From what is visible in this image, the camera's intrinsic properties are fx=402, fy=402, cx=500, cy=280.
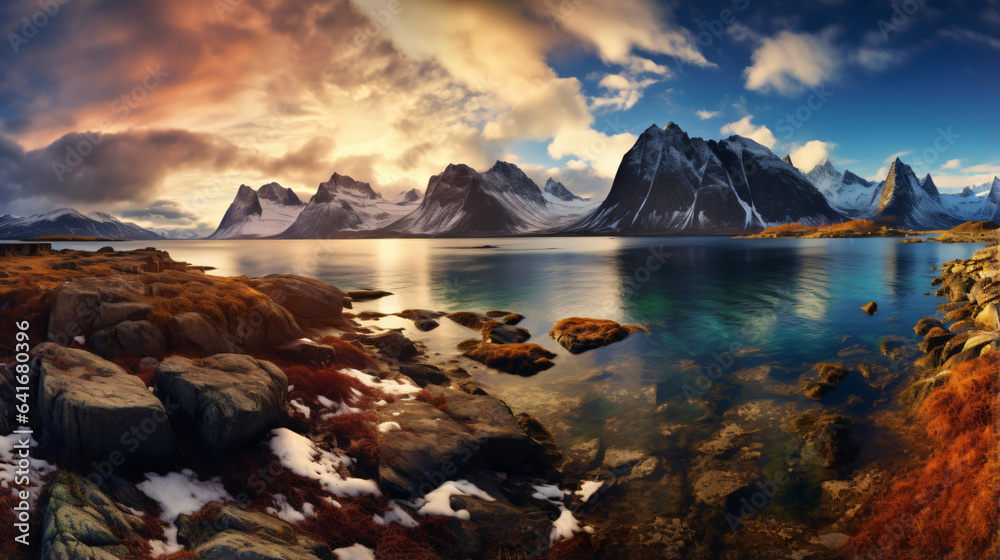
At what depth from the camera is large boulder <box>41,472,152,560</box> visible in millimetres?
5602

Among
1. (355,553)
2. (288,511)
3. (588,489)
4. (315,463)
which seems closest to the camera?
(355,553)

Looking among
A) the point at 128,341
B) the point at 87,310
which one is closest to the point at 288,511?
the point at 128,341

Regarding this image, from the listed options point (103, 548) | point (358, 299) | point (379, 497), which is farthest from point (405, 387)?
point (358, 299)

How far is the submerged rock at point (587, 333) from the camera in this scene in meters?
25.9

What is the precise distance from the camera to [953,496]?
9.38 m

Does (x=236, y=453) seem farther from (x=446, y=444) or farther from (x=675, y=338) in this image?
(x=675, y=338)

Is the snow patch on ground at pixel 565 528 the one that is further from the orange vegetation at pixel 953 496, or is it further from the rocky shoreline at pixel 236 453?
the orange vegetation at pixel 953 496

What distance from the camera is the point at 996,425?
10812 millimetres

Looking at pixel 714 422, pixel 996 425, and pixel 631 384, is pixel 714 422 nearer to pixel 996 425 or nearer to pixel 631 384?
pixel 631 384

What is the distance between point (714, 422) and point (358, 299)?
127 ft

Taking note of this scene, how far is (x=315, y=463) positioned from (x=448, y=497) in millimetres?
3375

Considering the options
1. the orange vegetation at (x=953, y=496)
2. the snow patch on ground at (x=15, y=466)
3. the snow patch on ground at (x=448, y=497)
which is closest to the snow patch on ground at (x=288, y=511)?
the snow patch on ground at (x=448, y=497)

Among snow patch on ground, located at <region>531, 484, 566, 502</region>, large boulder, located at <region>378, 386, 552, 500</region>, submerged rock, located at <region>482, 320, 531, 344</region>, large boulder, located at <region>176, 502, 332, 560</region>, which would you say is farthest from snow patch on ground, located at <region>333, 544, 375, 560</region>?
submerged rock, located at <region>482, 320, 531, 344</region>

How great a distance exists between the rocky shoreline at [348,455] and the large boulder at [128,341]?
0.07 m
